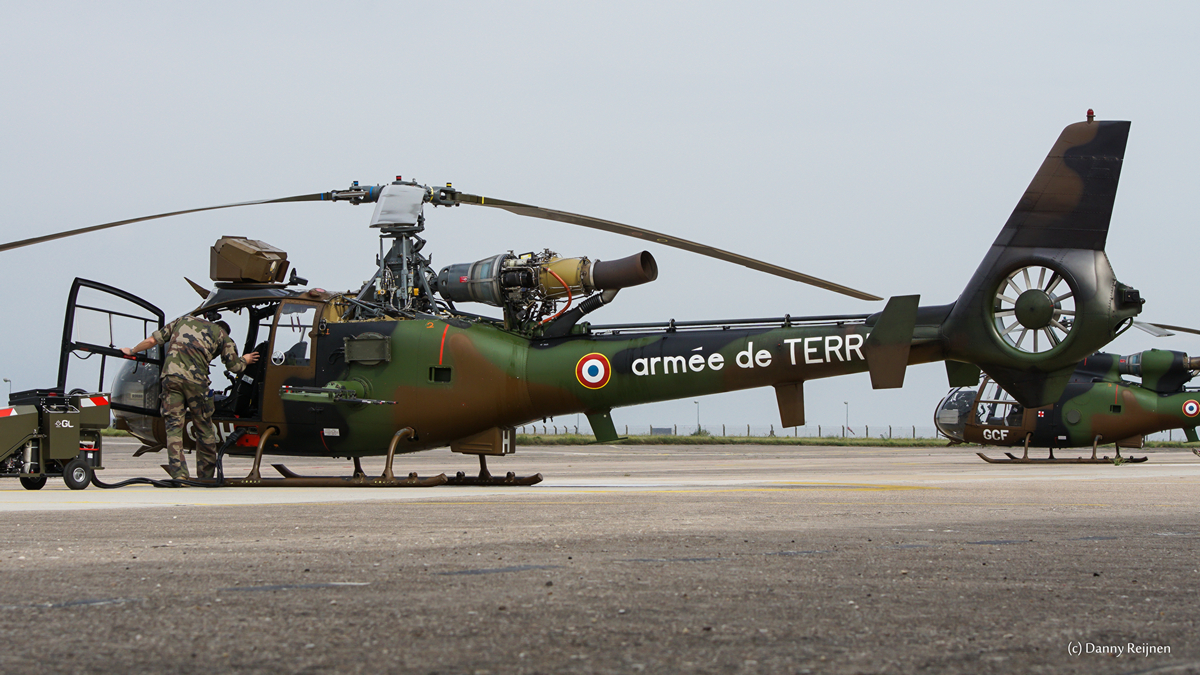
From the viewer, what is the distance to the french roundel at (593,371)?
12703 millimetres

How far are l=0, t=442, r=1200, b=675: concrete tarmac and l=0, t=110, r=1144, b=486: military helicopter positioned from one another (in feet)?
15.3

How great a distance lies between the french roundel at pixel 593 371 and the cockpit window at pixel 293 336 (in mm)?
3536

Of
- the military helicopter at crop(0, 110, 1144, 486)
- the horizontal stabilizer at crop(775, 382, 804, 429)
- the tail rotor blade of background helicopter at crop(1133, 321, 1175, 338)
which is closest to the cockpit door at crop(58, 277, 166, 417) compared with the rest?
the military helicopter at crop(0, 110, 1144, 486)

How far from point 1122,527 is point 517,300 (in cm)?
813

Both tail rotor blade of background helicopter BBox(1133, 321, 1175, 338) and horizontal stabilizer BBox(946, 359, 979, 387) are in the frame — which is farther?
tail rotor blade of background helicopter BBox(1133, 321, 1175, 338)

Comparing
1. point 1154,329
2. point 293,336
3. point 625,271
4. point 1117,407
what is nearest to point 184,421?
point 293,336

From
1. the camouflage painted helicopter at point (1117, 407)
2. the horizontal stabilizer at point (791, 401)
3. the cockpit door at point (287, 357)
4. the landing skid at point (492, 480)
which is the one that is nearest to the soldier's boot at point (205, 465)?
the cockpit door at point (287, 357)

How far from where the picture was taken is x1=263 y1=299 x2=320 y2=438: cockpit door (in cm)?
1321

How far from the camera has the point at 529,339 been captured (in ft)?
43.3

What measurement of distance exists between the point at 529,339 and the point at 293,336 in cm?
307

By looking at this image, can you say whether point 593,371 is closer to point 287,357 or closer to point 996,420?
point 287,357

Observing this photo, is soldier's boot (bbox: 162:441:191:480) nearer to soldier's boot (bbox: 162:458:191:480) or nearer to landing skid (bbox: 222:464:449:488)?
soldier's boot (bbox: 162:458:191:480)

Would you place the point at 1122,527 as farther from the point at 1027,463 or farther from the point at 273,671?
the point at 1027,463

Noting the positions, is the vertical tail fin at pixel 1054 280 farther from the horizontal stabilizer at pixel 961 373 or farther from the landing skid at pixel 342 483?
the landing skid at pixel 342 483
